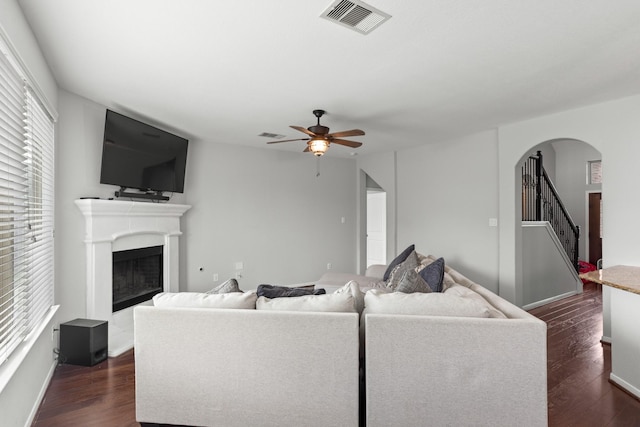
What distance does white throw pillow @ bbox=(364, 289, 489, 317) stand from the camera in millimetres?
2134

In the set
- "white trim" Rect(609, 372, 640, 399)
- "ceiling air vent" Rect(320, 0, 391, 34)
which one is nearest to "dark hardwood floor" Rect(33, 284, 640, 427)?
"white trim" Rect(609, 372, 640, 399)

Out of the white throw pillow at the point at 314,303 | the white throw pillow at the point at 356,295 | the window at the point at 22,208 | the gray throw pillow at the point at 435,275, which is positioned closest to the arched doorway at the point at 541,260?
the gray throw pillow at the point at 435,275

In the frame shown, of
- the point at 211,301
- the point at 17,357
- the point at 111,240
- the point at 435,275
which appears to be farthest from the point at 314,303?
the point at 111,240

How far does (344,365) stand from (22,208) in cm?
229

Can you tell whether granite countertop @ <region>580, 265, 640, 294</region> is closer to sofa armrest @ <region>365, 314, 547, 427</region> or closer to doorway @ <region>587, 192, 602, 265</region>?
sofa armrest @ <region>365, 314, 547, 427</region>

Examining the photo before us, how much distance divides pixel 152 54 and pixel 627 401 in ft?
14.0

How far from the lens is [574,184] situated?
8500mm

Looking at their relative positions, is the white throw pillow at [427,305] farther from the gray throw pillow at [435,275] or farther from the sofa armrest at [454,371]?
the gray throw pillow at [435,275]

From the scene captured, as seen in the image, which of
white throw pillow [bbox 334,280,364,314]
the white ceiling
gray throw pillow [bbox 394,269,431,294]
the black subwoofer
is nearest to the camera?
the white ceiling

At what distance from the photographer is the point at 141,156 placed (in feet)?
13.8

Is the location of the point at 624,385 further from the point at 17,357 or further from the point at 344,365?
the point at 17,357

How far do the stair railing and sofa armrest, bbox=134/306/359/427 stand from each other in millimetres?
4800

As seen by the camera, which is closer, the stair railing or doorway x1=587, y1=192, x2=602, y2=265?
the stair railing

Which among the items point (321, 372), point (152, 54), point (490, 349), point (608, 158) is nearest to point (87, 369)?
point (321, 372)
